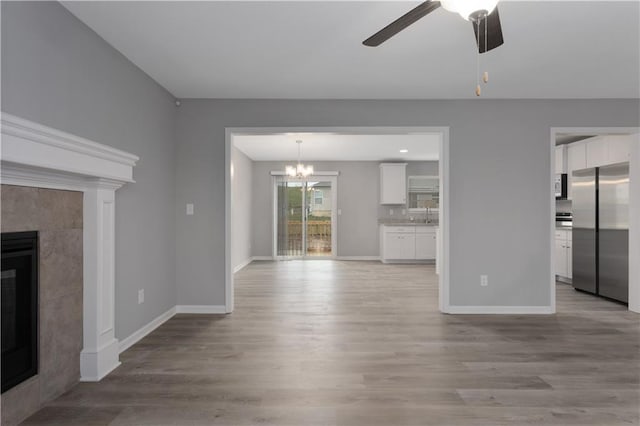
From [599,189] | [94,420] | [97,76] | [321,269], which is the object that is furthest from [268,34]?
[321,269]

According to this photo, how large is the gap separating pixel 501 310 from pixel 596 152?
2.95 m

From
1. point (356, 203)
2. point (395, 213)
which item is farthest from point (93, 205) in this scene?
point (395, 213)

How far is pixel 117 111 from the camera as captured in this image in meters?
2.90

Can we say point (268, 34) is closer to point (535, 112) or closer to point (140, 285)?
point (140, 285)

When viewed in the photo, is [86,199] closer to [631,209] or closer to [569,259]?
[631,209]

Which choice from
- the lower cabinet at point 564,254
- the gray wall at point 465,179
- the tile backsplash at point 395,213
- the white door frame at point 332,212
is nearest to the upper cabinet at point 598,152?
the lower cabinet at point 564,254

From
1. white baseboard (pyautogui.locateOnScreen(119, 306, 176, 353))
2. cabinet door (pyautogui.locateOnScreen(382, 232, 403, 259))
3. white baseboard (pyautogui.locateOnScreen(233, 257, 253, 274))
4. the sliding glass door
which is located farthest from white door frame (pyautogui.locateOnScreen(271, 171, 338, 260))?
white baseboard (pyautogui.locateOnScreen(119, 306, 176, 353))

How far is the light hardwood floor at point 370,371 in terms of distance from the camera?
6.72 feet

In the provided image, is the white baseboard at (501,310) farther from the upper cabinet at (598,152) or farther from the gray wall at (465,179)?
the upper cabinet at (598,152)

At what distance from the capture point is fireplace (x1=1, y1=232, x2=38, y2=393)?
1.88m

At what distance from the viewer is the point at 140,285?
3.30 metres

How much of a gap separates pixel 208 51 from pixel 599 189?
16.6ft

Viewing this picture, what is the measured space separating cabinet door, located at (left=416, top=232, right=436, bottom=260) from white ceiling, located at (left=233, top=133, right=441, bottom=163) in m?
1.86

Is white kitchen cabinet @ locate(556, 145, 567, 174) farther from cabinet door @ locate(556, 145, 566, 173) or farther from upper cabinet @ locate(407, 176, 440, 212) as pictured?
upper cabinet @ locate(407, 176, 440, 212)
